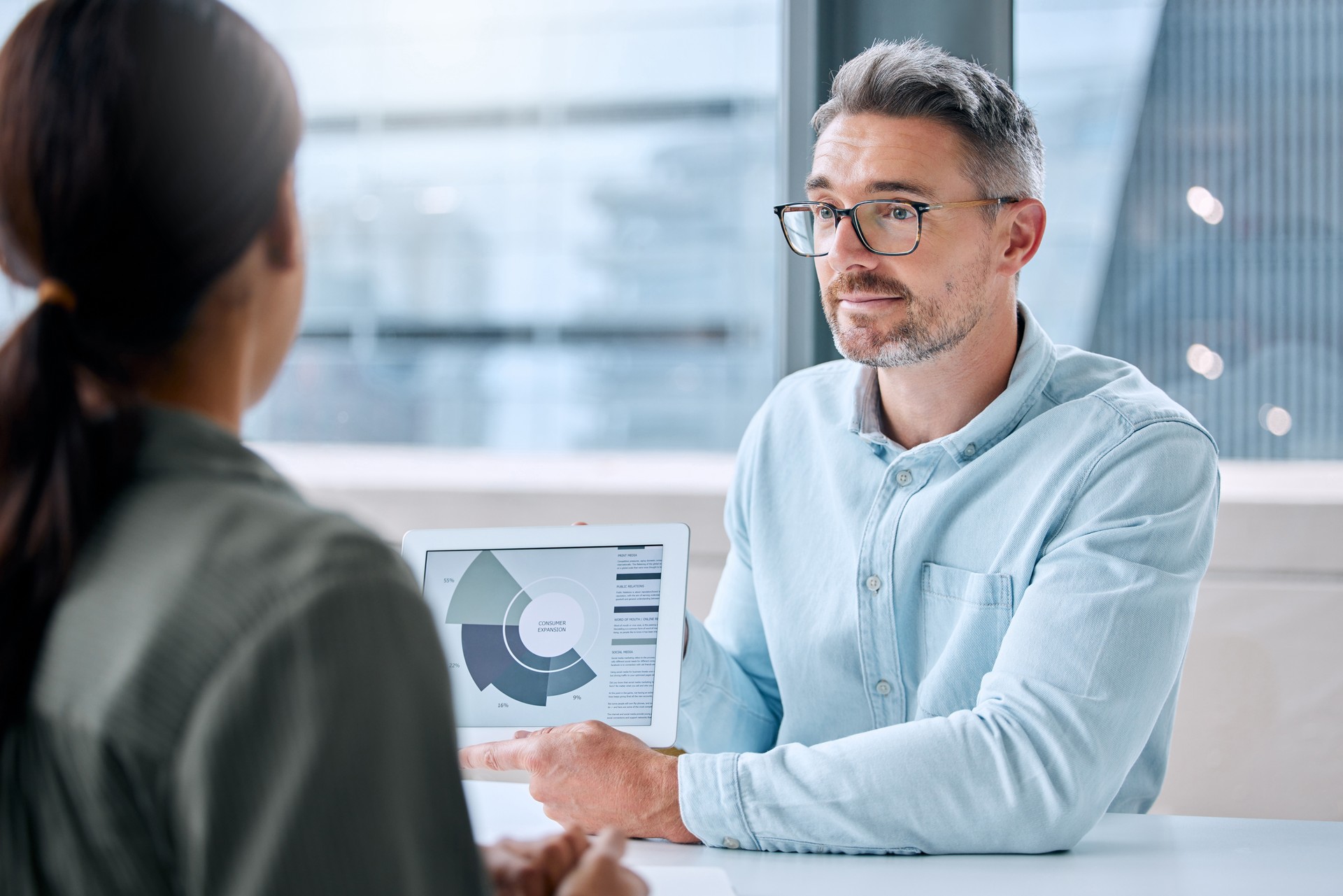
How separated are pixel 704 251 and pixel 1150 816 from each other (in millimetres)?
1480

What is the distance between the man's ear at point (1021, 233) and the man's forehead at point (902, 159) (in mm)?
96

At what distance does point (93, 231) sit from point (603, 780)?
31.4 inches

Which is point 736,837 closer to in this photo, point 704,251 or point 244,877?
point 244,877

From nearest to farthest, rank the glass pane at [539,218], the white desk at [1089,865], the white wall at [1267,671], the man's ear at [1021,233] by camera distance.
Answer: the white desk at [1089,865], the man's ear at [1021,233], the white wall at [1267,671], the glass pane at [539,218]

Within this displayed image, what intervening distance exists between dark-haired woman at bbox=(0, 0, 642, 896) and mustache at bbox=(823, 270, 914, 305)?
3.27ft

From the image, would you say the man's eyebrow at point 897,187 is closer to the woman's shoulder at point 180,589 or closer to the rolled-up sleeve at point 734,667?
the rolled-up sleeve at point 734,667

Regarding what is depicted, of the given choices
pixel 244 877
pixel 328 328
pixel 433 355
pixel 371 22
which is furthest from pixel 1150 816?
pixel 371 22

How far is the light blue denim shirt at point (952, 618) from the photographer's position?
3.61 ft

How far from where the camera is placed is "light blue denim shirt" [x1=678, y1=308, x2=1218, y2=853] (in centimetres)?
110

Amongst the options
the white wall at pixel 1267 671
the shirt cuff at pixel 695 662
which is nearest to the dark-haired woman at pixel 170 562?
the shirt cuff at pixel 695 662

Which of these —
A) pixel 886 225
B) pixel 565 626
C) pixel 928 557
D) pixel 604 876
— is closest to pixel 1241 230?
pixel 886 225

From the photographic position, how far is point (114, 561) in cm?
52

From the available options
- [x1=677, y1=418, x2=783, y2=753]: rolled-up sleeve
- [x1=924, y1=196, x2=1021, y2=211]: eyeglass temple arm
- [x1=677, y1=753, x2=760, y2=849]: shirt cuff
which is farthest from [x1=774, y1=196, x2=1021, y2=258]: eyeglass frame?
[x1=677, y1=753, x2=760, y2=849]: shirt cuff

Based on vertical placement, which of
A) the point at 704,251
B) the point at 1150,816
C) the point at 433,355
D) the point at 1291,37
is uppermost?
the point at 1291,37
